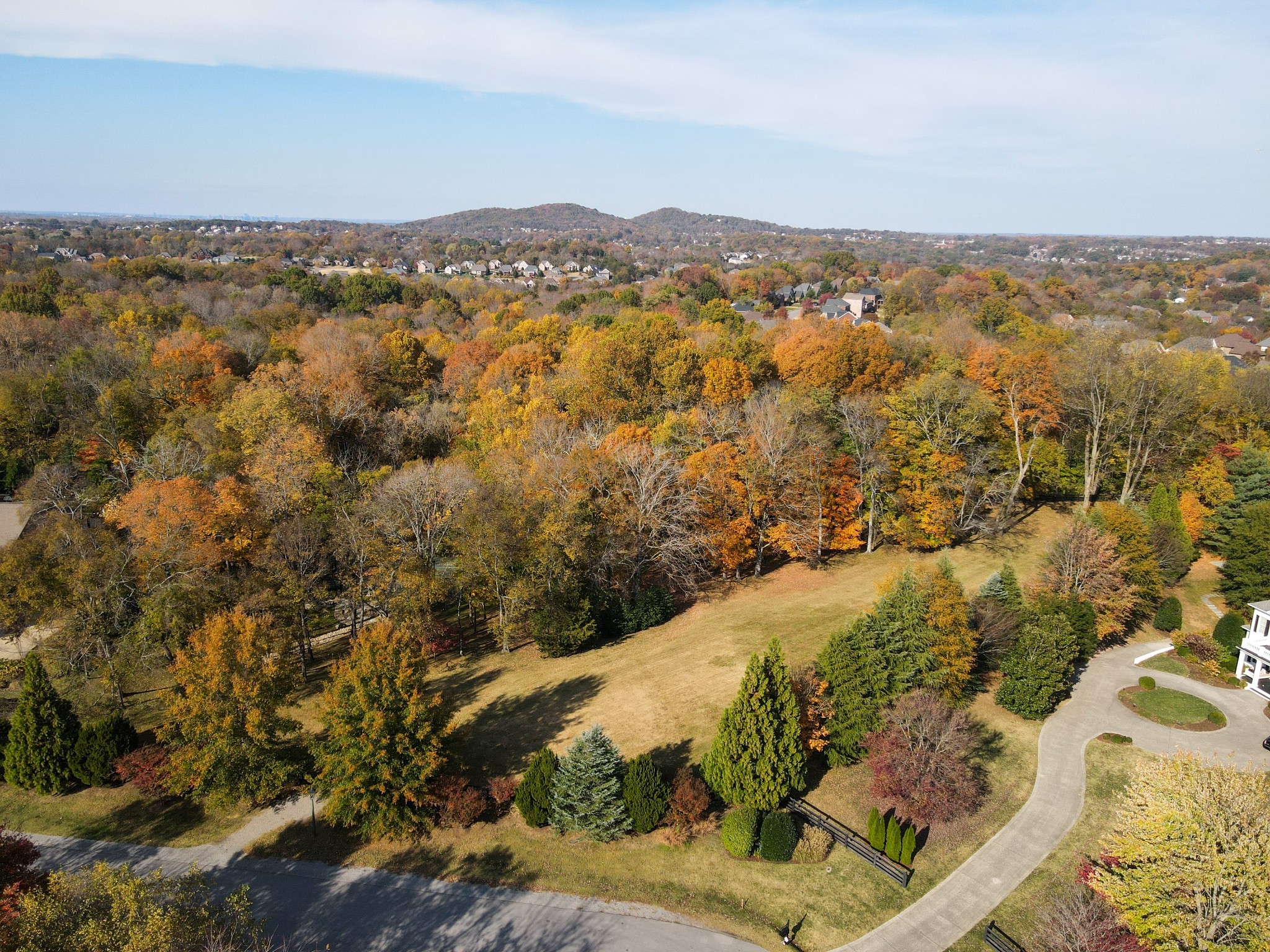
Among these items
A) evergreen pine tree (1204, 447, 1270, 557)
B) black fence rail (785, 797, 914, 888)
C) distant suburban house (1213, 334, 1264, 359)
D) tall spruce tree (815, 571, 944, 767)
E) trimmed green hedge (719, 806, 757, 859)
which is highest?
distant suburban house (1213, 334, 1264, 359)

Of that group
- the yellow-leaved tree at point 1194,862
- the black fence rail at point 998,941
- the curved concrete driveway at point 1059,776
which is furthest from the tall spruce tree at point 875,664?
the yellow-leaved tree at point 1194,862

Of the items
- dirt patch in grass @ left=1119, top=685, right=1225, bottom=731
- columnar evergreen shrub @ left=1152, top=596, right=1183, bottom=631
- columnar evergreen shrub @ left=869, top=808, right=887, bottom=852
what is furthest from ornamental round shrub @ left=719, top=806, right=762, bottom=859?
columnar evergreen shrub @ left=1152, top=596, right=1183, bottom=631

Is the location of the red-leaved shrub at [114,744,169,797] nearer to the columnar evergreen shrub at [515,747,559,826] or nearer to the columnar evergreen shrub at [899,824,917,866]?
the columnar evergreen shrub at [515,747,559,826]

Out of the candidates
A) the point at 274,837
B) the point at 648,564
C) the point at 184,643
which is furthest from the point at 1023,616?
the point at 184,643

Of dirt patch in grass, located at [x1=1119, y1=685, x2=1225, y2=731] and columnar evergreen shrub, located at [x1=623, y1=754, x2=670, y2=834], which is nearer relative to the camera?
columnar evergreen shrub, located at [x1=623, y1=754, x2=670, y2=834]

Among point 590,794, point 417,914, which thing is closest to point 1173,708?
point 590,794

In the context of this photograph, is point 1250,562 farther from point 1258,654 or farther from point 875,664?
point 875,664
